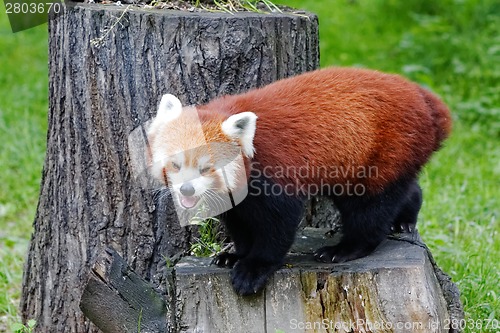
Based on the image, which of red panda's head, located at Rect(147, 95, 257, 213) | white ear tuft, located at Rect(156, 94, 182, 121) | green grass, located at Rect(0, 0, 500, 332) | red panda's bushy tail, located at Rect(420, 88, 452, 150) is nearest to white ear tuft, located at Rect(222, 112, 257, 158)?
red panda's head, located at Rect(147, 95, 257, 213)

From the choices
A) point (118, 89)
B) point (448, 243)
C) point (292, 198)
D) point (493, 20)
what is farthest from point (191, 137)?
point (493, 20)

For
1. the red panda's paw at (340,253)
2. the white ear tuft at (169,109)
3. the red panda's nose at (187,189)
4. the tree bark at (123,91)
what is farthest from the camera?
the tree bark at (123,91)

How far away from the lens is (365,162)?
2.96m

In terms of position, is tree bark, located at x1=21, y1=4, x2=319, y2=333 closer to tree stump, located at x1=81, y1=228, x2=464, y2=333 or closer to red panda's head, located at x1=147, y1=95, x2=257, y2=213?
tree stump, located at x1=81, y1=228, x2=464, y2=333

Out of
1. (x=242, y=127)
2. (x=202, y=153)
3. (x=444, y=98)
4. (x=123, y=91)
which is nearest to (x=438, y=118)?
(x=242, y=127)

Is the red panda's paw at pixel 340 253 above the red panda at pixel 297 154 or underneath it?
underneath

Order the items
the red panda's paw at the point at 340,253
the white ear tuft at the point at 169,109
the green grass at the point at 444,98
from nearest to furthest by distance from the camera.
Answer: the white ear tuft at the point at 169,109 → the red panda's paw at the point at 340,253 → the green grass at the point at 444,98

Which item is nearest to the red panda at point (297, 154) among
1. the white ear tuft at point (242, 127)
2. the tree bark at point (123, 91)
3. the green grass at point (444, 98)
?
the white ear tuft at point (242, 127)

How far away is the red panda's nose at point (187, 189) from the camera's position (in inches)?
102

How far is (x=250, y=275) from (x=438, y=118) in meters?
1.14

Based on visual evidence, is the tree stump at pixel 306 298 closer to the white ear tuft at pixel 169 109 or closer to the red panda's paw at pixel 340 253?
the red panda's paw at pixel 340 253

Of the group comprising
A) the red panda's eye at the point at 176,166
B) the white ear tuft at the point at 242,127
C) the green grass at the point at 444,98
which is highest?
the white ear tuft at the point at 242,127

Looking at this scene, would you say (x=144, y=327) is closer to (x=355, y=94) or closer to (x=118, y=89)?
(x=118, y=89)

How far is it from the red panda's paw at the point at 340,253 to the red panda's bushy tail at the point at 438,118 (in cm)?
59
